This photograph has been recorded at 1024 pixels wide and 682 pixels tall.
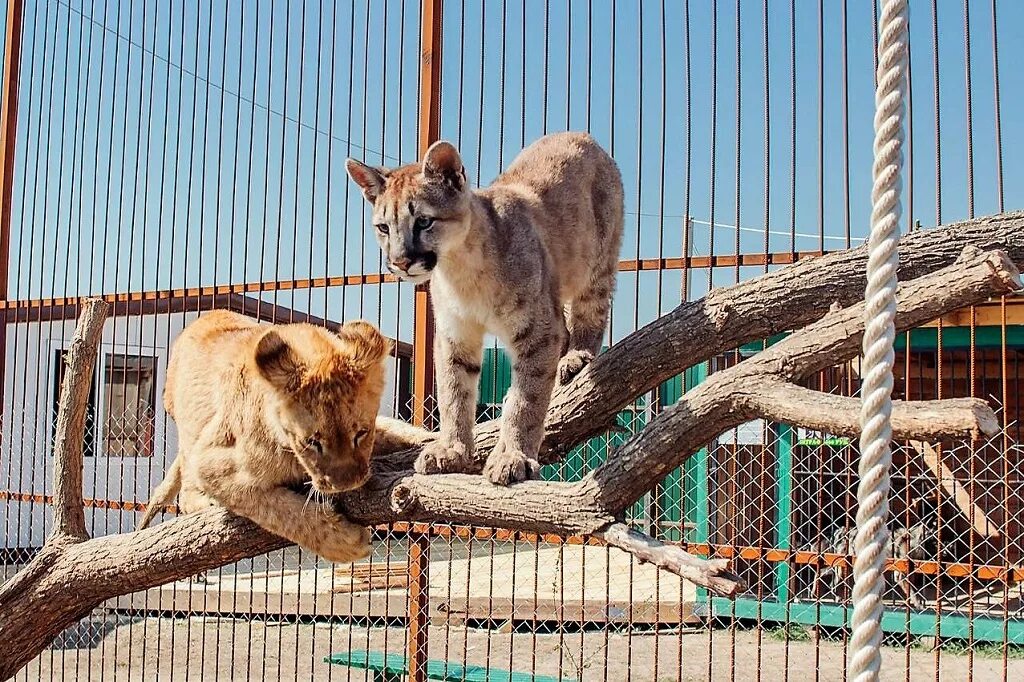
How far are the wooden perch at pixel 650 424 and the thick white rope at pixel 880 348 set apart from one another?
36.1 inches

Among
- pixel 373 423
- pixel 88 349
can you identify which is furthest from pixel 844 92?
pixel 88 349

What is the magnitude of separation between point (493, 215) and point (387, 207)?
49 centimetres

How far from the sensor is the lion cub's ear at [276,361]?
3.58 metres

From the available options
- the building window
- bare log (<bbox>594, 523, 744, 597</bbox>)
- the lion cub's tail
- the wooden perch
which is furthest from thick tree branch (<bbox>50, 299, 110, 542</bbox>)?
the building window

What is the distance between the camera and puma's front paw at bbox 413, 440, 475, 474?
411 cm

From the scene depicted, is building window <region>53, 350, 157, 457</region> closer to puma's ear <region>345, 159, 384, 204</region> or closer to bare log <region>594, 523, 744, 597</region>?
puma's ear <region>345, 159, 384, 204</region>

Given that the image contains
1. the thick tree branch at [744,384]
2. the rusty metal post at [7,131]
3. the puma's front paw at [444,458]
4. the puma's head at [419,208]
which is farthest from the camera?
the rusty metal post at [7,131]

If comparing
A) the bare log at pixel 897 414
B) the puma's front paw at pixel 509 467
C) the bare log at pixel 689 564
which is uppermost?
the bare log at pixel 897 414

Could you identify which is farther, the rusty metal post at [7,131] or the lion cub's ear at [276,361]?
the rusty metal post at [7,131]

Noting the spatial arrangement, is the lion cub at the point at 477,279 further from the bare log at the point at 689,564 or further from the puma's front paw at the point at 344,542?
the bare log at the point at 689,564

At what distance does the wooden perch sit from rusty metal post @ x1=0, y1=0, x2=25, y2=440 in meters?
4.87

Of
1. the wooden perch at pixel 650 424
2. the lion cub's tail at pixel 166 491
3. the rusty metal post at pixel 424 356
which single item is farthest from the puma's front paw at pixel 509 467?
the rusty metal post at pixel 424 356

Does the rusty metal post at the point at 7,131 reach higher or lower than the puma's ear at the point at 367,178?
higher

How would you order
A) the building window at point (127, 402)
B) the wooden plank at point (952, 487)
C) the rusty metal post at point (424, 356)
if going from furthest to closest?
the building window at point (127, 402) < the wooden plank at point (952, 487) < the rusty metal post at point (424, 356)
